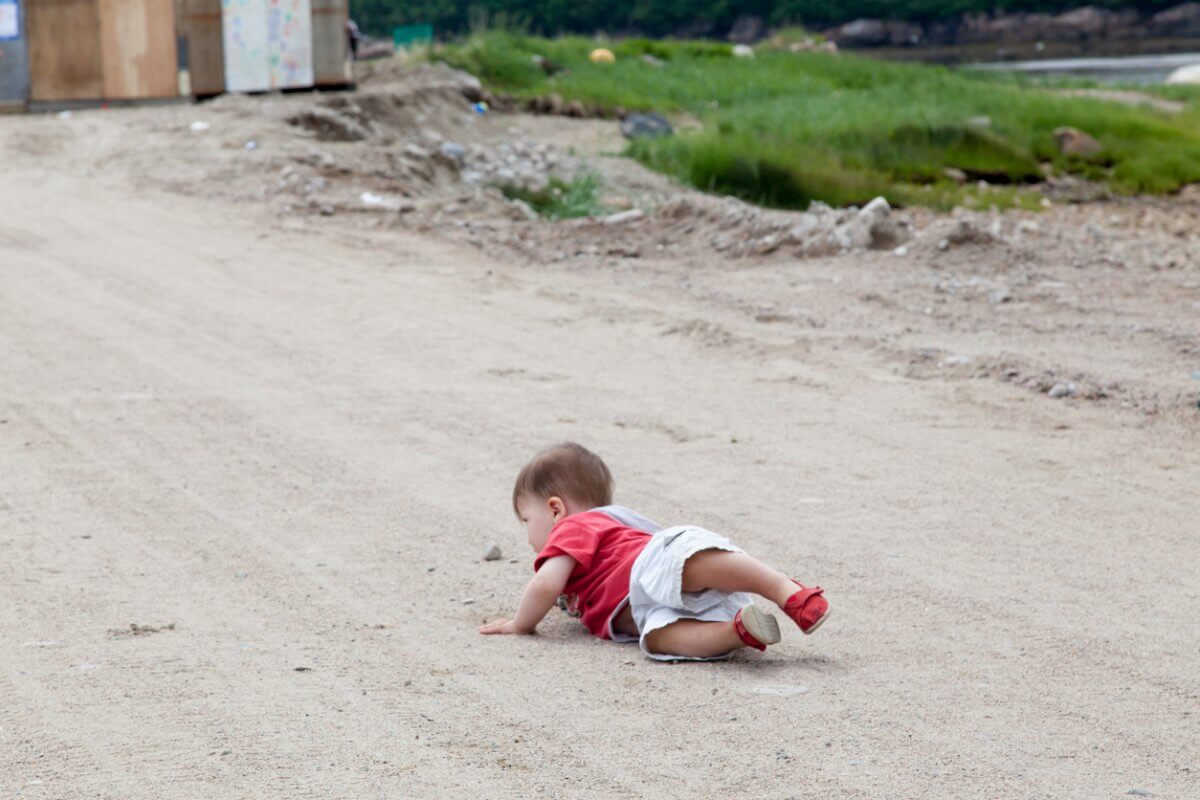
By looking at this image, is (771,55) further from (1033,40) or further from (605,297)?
(1033,40)

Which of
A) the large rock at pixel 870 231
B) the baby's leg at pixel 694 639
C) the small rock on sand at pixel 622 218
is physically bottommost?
the small rock on sand at pixel 622 218

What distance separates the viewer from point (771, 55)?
31984mm

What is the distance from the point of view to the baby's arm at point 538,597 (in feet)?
12.5

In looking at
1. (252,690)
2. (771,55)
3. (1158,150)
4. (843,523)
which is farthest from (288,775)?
(771,55)

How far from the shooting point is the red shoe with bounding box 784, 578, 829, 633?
3.51 metres

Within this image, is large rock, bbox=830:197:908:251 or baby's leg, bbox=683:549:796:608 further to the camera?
large rock, bbox=830:197:908:251

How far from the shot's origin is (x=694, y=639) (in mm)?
3658

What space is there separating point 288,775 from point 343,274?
708 cm

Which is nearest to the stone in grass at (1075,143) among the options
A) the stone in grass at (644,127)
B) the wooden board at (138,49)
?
the stone in grass at (644,127)

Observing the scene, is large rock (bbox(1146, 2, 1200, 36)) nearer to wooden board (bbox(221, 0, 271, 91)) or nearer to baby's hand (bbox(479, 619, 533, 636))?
wooden board (bbox(221, 0, 271, 91))

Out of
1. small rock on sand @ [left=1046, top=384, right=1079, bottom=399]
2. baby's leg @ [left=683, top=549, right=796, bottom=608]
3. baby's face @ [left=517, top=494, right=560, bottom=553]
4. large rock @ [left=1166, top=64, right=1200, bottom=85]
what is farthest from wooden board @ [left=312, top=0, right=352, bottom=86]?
large rock @ [left=1166, top=64, right=1200, bottom=85]

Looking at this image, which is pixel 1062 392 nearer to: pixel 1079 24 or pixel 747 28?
pixel 1079 24

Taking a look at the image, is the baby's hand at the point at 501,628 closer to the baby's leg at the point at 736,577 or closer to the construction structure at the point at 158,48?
the baby's leg at the point at 736,577

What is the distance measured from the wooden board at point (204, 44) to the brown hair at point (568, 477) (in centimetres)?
1538
